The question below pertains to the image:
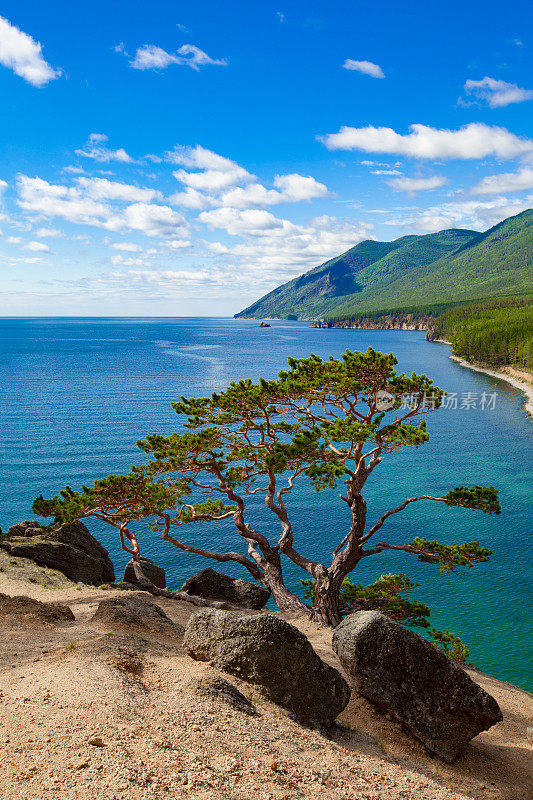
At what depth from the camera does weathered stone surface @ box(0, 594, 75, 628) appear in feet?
54.1

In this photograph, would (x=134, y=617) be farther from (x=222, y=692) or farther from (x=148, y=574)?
(x=148, y=574)

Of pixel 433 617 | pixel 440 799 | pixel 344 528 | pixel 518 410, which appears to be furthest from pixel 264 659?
pixel 518 410

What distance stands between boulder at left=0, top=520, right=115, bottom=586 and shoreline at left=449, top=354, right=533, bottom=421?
8701cm

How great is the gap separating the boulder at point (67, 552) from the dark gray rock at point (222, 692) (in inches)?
789

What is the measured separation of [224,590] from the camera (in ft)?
Answer: 89.7

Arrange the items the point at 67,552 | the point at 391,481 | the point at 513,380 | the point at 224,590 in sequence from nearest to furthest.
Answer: the point at 224,590
the point at 67,552
the point at 391,481
the point at 513,380

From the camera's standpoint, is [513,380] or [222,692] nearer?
[222,692]

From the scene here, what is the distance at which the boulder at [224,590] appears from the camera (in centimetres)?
2702

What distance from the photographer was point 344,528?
48.8 meters

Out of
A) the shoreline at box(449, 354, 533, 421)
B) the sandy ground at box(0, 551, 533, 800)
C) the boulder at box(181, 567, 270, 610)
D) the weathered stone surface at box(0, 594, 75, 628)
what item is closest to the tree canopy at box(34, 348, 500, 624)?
the boulder at box(181, 567, 270, 610)

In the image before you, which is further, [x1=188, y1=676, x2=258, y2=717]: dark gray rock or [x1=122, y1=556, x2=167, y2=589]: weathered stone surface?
[x1=122, y1=556, x2=167, y2=589]: weathered stone surface

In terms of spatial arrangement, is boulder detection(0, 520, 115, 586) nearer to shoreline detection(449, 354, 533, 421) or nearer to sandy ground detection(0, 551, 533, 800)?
sandy ground detection(0, 551, 533, 800)

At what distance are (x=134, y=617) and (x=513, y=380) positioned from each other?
140453 mm

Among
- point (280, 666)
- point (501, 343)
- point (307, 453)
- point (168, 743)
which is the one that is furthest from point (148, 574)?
point (501, 343)
